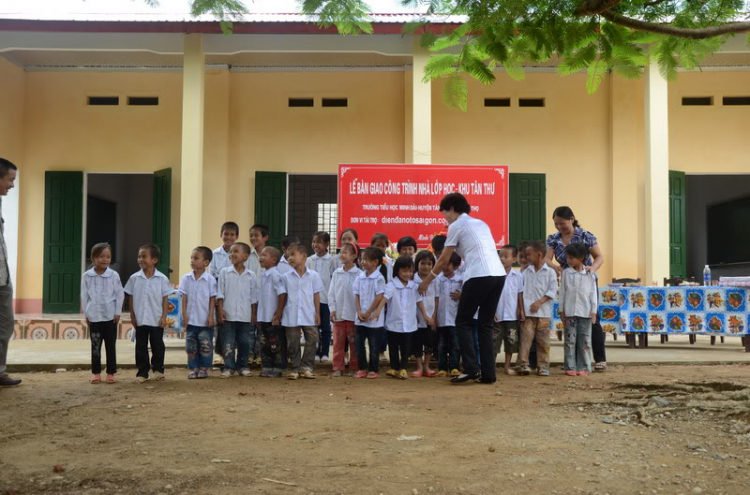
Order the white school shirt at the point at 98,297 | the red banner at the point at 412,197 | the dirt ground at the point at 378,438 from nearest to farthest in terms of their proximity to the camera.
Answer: the dirt ground at the point at 378,438
the white school shirt at the point at 98,297
the red banner at the point at 412,197

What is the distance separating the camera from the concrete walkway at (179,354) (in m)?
6.94

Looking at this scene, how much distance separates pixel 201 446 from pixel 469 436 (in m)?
1.36

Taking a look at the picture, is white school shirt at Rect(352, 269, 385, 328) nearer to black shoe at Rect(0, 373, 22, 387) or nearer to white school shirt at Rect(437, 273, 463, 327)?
white school shirt at Rect(437, 273, 463, 327)

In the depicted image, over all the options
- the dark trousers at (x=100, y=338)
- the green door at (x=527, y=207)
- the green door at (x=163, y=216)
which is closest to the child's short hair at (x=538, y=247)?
the dark trousers at (x=100, y=338)

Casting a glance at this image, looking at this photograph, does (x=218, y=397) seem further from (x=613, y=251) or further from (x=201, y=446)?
(x=613, y=251)

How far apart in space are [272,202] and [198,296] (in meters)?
6.46

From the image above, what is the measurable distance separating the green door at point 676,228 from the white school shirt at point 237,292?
8.31 meters

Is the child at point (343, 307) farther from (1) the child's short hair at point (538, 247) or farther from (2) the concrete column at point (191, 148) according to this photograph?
(2) the concrete column at point (191, 148)

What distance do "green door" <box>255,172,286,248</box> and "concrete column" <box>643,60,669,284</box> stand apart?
20.2 feet

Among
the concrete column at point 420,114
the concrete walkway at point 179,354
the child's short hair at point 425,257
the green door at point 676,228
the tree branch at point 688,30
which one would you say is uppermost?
the concrete column at point 420,114

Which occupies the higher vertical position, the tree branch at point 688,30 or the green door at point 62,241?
the tree branch at point 688,30

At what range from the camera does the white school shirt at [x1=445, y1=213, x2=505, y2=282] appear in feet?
17.9

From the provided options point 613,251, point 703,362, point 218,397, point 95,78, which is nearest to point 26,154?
point 95,78

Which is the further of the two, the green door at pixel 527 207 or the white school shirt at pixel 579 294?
the green door at pixel 527 207
